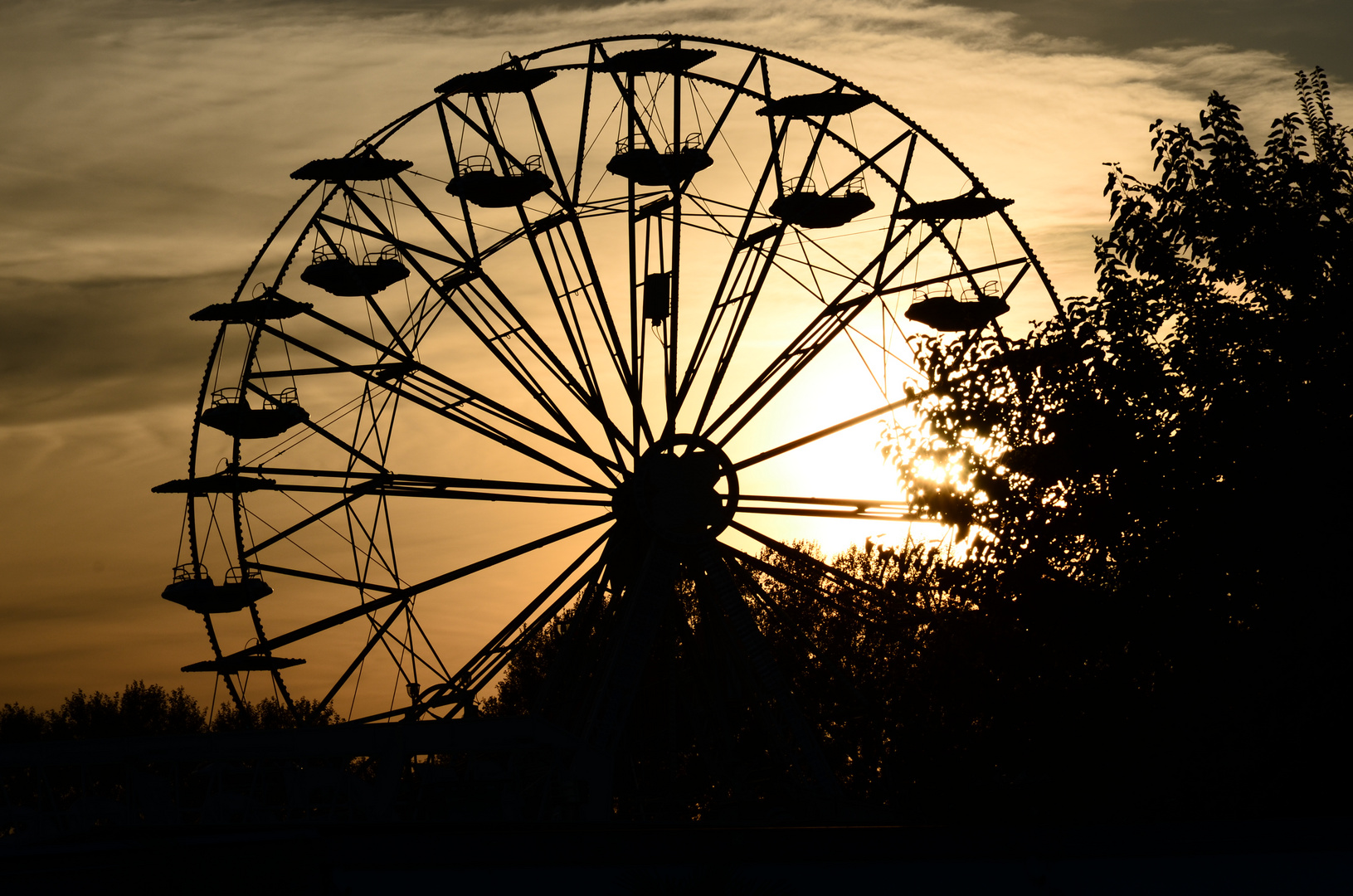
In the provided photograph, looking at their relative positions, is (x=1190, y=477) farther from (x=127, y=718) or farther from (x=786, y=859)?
(x=127, y=718)

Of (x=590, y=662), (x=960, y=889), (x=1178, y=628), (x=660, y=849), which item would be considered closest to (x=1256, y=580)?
(x=1178, y=628)

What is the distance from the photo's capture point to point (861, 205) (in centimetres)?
2931

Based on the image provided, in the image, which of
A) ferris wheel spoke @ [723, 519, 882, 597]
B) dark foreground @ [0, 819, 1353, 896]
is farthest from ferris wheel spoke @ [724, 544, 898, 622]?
dark foreground @ [0, 819, 1353, 896]

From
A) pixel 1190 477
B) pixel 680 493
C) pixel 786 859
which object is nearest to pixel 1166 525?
pixel 1190 477

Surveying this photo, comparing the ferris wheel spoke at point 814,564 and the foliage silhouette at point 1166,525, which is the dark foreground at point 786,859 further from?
the ferris wheel spoke at point 814,564

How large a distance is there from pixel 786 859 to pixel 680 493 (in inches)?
562

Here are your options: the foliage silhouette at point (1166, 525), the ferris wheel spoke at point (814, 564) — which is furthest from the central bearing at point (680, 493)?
the foliage silhouette at point (1166, 525)

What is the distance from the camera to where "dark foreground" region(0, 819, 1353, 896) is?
1214 cm

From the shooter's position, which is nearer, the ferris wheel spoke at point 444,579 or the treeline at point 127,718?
the ferris wheel spoke at point 444,579

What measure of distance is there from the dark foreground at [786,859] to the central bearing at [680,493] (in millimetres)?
12944

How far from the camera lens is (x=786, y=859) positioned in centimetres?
1259

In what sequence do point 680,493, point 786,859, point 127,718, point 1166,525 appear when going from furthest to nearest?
point 127,718, point 680,493, point 1166,525, point 786,859

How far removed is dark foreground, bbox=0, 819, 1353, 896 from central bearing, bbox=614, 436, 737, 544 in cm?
1294

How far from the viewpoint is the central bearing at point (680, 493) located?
26188 millimetres
